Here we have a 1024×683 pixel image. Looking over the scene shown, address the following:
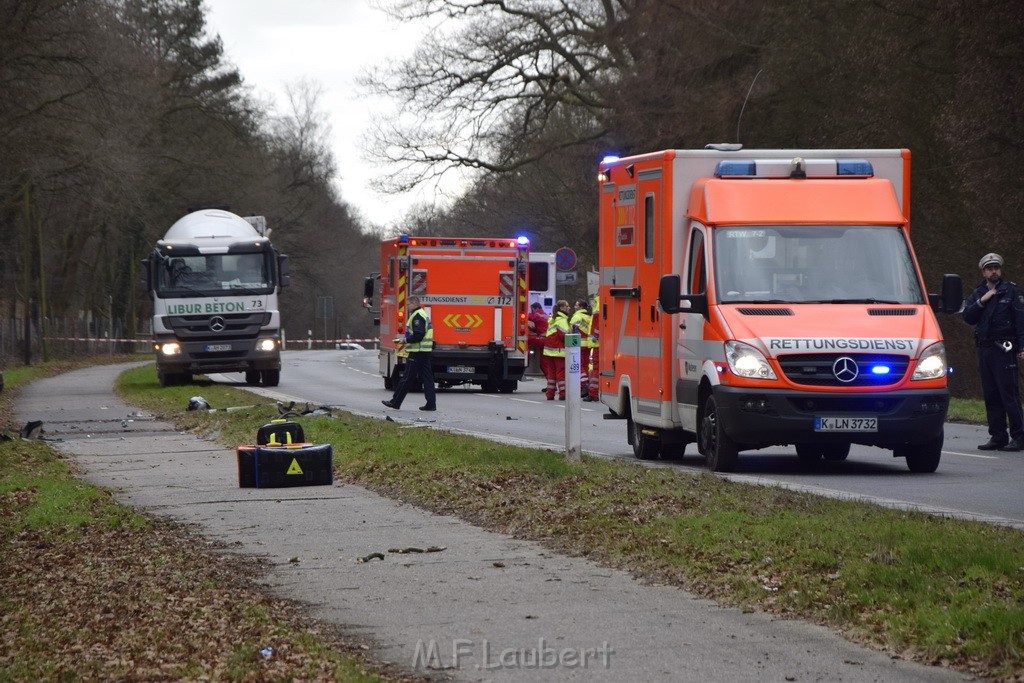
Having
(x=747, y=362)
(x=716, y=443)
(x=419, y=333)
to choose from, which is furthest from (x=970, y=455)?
(x=419, y=333)

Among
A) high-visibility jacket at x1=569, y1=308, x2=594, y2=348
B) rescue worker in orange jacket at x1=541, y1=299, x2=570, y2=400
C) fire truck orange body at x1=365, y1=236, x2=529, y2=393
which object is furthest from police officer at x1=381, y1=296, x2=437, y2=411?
fire truck orange body at x1=365, y1=236, x2=529, y2=393

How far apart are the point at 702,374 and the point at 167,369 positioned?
72.2 ft

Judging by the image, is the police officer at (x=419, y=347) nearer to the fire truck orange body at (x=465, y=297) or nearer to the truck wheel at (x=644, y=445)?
the fire truck orange body at (x=465, y=297)

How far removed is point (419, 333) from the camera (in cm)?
2527

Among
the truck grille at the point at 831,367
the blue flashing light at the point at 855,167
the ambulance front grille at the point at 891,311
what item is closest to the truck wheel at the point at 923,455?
the truck grille at the point at 831,367

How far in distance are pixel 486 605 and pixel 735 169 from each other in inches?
325

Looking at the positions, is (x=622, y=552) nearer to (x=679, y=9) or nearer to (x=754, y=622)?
(x=754, y=622)

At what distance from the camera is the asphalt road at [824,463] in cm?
1265

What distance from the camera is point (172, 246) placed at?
1348 inches

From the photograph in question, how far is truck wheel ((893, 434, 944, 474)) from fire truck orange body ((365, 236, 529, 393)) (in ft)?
60.1

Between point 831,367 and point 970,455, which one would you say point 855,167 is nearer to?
point 831,367

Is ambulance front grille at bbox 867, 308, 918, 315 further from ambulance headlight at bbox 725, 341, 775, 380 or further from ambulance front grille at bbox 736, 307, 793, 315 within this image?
ambulance headlight at bbox 725, 341, 775, 380

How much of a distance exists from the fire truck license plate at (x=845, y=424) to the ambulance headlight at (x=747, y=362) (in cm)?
60

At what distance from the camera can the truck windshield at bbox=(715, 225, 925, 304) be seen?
585 inches
